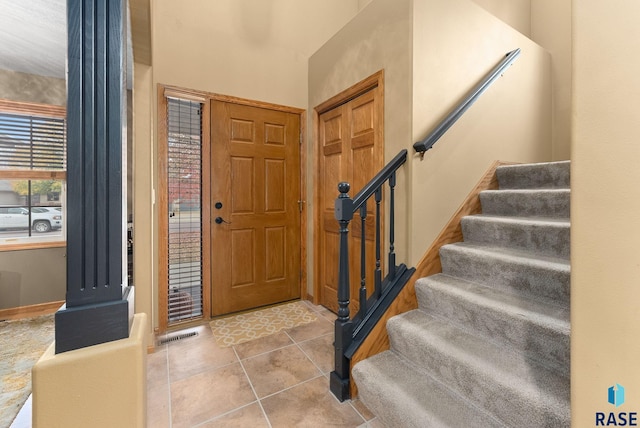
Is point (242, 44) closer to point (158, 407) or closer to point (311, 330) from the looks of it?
point (311, 330)

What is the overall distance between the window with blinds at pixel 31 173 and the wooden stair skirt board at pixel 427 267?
3416 mm

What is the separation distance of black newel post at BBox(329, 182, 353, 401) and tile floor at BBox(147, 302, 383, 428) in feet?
0.28

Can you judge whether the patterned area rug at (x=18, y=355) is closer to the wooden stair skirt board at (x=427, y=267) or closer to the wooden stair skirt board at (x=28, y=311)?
the wooden stair skirt board at (x=28, y=311)

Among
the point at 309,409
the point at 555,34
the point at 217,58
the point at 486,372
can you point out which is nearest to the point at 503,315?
the point at 486,372

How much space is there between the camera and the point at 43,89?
294 centimetres

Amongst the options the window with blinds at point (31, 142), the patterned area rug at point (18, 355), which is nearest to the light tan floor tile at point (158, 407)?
the patterned area rug at point (18, 355)

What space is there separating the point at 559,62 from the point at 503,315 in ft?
10.8

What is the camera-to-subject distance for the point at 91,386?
66cm

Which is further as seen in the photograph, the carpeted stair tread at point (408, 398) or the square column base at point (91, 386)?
the carpeted stair tread at point (408, 398)

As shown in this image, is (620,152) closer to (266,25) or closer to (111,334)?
(111,334)

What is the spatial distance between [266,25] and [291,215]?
2.00 m

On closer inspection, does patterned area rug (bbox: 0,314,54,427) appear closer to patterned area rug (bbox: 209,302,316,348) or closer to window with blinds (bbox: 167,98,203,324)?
window with blinds (bbox: 167,98,203,324)

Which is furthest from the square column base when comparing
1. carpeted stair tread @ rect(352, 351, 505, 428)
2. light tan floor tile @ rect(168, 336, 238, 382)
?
light tan floor tile @ rect(168, 336, 238, 382)

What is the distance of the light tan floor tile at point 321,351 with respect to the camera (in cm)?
193
